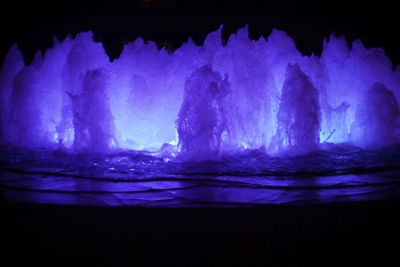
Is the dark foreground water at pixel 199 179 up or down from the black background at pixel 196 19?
down

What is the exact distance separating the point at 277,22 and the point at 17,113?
10.6m

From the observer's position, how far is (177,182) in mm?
3602

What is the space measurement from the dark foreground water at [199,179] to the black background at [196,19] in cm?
965

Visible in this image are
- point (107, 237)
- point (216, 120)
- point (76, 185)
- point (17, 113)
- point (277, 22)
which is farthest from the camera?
point (277, 22)

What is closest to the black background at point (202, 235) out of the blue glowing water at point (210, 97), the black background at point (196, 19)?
the blue glowing water at point (210, 97)

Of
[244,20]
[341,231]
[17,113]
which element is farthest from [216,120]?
[244,20]

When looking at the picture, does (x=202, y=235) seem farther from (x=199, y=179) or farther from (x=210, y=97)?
(x=210, y=97)

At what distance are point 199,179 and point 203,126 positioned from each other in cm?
185

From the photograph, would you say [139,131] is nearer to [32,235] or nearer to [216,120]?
[216,120]

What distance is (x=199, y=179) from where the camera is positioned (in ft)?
12.3

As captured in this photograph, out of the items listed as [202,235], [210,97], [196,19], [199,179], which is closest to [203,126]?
[210,97]

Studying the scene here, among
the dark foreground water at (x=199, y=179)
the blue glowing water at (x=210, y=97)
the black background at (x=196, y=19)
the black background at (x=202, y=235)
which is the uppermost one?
the black background at (x=196, y=19)

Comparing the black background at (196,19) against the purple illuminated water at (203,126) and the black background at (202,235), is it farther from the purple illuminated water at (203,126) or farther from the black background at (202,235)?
the black background at (202,235)

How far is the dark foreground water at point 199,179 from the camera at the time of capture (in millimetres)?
2801
